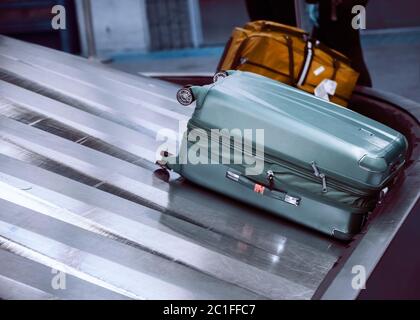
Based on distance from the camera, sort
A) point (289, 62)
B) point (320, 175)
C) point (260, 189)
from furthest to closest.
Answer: point (289, 62) → point (260, 189) → point (320, 175)

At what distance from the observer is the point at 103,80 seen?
9.50 feet

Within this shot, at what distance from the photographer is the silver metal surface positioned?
4.91 ft

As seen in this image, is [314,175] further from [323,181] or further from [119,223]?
[119,223]

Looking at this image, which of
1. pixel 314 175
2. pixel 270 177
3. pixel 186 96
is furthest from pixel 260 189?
pixel 186 96

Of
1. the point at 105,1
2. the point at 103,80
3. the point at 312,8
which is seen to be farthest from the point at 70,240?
the point at 105,1

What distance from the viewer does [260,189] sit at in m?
1.83

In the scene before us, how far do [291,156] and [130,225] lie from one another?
0.47 metres

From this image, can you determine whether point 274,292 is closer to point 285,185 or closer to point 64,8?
point 285,185

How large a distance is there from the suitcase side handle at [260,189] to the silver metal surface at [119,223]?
0.28ft

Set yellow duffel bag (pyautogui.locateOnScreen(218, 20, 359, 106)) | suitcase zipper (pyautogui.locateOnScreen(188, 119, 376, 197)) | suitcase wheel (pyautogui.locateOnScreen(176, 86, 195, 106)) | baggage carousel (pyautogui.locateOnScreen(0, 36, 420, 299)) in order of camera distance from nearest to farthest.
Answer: baggage carousel (pyautogui.locateOnScreen(0, 36, 420, 299)) → suitcase zipper (pyautogui.locateOnScreen(188, 119, 376, 197)) → suitcase wheel (pyautogui.locateOnScreen(176, 86, 195, 106)) → yellow duffel bag (pyautogui.locateOnScreen(218, 20, 359, 106))

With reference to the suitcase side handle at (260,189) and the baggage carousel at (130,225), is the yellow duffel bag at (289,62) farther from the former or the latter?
the suitcase side handle at (260,189)

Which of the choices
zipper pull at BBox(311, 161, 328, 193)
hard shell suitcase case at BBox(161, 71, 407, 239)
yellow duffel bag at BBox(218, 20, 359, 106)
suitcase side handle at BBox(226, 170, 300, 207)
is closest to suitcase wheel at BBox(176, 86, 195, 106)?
hard shell suitcase case at BBox(161, 71, 407, 239)

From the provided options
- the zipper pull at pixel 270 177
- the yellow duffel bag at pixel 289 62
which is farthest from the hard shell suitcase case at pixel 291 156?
the yellow duffel bag at pixel 289 62

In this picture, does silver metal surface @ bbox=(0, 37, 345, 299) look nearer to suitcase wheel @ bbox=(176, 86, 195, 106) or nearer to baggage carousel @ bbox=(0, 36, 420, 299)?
baggage carousel @ bbox=(0, 36, 420, 299)
